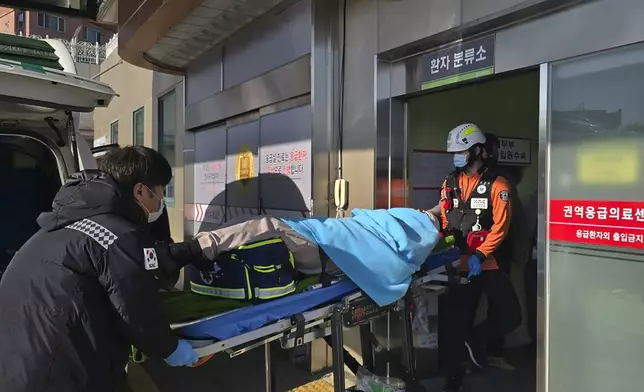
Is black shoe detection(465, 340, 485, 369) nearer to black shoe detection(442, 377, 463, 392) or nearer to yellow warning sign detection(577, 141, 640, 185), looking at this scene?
black shoe detection(442, 377, 463, 392)

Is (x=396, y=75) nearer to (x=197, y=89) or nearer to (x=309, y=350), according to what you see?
(x=309, y=350)

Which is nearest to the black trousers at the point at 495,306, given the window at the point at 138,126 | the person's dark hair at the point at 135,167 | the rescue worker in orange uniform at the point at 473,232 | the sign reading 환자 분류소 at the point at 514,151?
the rescue worker in orange uniform at the point at 473,232

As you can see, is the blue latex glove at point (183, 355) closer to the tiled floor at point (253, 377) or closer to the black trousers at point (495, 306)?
the tiled floor at point (253, 377)

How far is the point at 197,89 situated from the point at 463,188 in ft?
15.6

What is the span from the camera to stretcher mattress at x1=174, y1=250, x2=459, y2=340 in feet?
7.61

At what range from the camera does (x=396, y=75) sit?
4457 millimetres

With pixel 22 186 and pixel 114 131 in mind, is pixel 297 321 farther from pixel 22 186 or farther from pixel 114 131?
pixel 114 131

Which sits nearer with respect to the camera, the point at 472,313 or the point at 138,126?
the point at 472,313

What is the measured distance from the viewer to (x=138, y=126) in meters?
11.7

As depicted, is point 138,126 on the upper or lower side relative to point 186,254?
upper

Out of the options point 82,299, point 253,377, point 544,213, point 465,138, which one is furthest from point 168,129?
point 82,299

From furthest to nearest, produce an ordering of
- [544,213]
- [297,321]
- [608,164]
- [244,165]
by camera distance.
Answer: [244,165] → [544,213] → [608,164] → [297,321]

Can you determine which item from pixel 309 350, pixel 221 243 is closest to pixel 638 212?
pixel 221 243

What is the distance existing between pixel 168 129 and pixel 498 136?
19.6 feet
